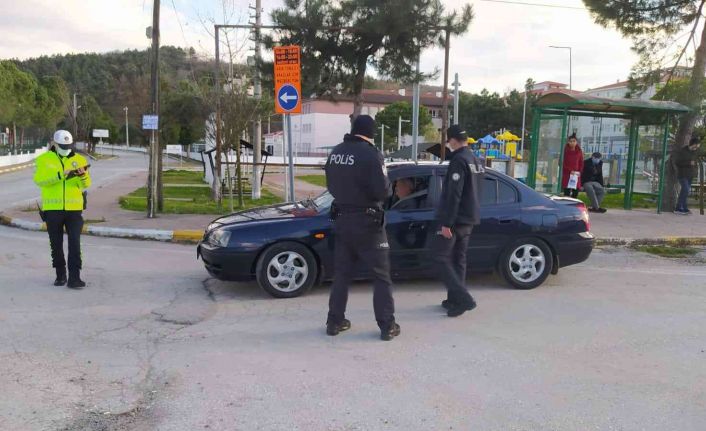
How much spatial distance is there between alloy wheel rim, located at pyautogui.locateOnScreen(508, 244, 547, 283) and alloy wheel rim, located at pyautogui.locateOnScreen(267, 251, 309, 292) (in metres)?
2.39

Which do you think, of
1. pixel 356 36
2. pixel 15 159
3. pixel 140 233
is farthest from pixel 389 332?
pixel 15 159

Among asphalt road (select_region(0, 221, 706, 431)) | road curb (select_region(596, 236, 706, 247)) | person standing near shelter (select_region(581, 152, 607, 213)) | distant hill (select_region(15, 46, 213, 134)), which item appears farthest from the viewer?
distant hill (select_region(15, 46, 213, 134))

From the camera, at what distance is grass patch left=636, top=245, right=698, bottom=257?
9.45 meters

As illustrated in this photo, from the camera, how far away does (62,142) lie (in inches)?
257

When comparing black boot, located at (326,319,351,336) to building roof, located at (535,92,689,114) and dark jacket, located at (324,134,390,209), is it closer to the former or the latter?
dark jacket, located at (324,134,390,209)

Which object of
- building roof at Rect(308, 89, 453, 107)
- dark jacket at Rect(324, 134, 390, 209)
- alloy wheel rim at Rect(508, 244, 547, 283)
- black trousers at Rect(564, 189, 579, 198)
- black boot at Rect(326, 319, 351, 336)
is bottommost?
black boot at Rect(326, 319, 351, 336)

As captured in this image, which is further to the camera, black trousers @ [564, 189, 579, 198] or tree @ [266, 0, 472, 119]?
black trousers @ [564, 189, 579, 198]

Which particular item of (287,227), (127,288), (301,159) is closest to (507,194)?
(287,227)

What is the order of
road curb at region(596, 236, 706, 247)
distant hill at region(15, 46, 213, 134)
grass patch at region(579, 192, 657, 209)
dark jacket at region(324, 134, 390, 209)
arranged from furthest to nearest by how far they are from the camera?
distant hill at region(15, 46, 213, 134), grass patch at region(579, 192, 657, 209), road curb at region(596, 236, 706, 247), dark jacket at region(324, 134, 390, 209)

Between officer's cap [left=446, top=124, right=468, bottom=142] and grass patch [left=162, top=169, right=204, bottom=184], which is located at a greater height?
officer's cap [left=446, top=124, right=468, bottom=142]

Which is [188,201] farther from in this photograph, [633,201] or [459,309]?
[633,201]

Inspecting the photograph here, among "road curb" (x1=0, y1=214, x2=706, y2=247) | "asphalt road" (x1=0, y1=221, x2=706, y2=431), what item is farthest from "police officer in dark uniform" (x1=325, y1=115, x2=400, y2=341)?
"road curb" (x1=0, y1=214, x2=706, y2=247)

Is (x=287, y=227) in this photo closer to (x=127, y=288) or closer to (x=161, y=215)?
(x=127, y=288)

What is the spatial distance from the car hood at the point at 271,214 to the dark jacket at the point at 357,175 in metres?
1.65
